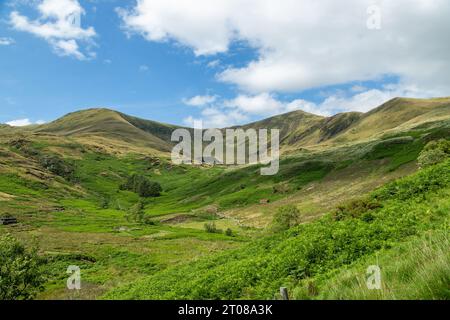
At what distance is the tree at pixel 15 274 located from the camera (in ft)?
120

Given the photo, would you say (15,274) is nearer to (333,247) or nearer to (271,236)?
(271,236)

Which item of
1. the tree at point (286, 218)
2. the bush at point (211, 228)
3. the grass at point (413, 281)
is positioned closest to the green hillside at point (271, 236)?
the grass at point (413, 281)

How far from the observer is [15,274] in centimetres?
3781

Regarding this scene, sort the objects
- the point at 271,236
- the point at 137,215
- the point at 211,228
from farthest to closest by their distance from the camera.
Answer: the point at 137,215 < the point at 211,228 < the point at 271,236

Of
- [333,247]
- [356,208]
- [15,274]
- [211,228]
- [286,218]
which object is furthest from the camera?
[211,228]

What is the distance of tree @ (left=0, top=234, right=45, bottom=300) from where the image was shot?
36.6 metres

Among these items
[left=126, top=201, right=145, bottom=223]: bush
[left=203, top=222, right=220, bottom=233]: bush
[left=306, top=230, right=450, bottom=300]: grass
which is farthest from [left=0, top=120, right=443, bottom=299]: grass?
[left=306, top=230, right=450, bottom=300]: grass

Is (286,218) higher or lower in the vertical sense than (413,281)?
lower

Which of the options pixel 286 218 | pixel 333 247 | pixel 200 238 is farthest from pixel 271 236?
pixel 200 238

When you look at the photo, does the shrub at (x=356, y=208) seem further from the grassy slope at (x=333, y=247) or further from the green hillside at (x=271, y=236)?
the grassy slope at (x=333, y=247)

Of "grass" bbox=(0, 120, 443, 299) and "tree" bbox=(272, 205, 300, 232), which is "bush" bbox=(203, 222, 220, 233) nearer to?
"grass" bbox=(0, 120, 443, 299)
